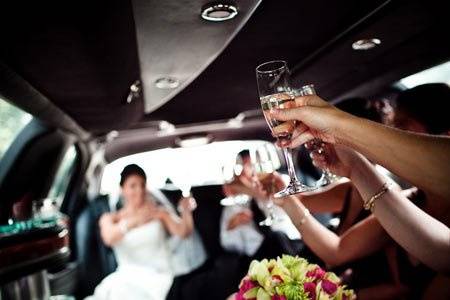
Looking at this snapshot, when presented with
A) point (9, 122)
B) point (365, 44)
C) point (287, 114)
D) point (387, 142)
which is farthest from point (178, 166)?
point (387, 142)

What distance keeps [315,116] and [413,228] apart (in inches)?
23.2

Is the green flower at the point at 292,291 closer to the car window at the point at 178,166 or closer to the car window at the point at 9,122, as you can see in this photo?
the car window at the point at 9,122

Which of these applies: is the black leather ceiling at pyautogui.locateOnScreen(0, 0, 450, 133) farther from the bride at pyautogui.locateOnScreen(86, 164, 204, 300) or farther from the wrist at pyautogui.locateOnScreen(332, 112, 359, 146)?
the wrist at pyautogui.locateOnScreen(332, 112, 359, 146)

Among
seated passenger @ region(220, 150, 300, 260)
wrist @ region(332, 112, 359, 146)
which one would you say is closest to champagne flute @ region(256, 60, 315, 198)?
wrist @ region(332, 112, 359, 146)

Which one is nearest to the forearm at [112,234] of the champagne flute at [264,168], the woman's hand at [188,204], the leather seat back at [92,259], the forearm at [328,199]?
the leather seat back at [92,259]

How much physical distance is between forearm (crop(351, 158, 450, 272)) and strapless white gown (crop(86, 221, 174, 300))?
3865 mm

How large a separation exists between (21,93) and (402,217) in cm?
263

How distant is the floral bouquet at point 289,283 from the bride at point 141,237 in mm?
3735

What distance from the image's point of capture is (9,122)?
3756mm

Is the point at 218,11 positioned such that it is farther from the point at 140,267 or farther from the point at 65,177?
the point at 65,177

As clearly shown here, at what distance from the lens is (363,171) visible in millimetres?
1569

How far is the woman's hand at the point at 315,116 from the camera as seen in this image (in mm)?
1160

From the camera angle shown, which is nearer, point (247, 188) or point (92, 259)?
point (247, 188)

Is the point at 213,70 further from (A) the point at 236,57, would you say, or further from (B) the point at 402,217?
(B) the point at 402,217
